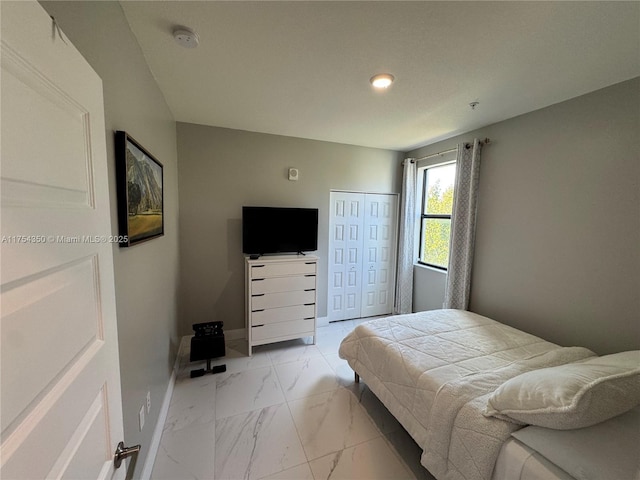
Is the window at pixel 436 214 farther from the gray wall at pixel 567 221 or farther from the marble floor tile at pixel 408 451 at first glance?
the marble floor tile at pixel 408 451

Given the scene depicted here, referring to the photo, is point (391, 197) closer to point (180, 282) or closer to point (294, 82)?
point (294, 82)

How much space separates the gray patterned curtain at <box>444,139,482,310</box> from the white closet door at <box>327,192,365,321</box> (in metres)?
1.18

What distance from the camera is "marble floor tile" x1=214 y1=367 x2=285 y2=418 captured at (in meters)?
2.02

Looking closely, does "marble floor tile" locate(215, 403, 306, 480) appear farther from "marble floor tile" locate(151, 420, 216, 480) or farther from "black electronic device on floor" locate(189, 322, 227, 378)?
"black electronic device on floor" locate(189, 322, 227, 378)

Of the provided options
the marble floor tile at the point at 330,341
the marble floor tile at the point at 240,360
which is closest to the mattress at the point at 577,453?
the marble floor tile at the point at 330,341

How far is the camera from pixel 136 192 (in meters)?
1.37

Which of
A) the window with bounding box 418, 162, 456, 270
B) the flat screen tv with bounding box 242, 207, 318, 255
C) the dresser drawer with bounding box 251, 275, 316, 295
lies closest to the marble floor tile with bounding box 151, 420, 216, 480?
the dresser drawer with bounding box 251, 275, 316, 295

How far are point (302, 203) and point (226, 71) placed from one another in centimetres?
169

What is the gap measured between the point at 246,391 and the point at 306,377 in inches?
21.4

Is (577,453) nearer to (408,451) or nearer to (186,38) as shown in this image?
(408,451)

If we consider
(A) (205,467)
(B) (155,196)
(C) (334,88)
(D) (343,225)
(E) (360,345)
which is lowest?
(A) (205,467)

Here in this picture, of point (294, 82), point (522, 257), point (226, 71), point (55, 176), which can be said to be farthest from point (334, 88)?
point (522, 257)

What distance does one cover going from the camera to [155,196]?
1.72 m

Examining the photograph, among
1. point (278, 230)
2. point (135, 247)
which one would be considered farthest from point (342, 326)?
point (135, 247)
